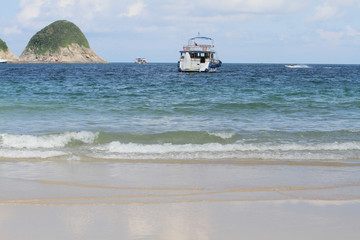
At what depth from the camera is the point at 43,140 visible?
1102 centimetres

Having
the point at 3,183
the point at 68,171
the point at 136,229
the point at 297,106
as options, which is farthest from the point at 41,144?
the point at 297,106

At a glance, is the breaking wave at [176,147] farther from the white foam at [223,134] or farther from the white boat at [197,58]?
the white boat at [197,58]

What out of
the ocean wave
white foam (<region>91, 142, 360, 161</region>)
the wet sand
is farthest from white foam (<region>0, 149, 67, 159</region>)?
the ocean wave

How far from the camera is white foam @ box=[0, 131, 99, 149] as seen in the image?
10.7 meters

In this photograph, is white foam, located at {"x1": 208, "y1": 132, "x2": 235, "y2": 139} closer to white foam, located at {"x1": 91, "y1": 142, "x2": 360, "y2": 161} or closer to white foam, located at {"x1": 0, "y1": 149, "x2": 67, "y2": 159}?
white foam, located at {"x1": 91, "y1": 142, "x2": 360, "y2": 161}

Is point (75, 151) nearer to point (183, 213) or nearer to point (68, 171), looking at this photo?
point (68, 171)

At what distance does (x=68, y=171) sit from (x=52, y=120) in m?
7.68

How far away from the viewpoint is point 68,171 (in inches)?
309

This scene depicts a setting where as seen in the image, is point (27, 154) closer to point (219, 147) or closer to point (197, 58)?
point (219, 147)

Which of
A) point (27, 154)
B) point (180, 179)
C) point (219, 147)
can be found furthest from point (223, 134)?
point (27, 154)

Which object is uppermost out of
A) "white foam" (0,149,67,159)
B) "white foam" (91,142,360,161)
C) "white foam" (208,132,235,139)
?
"white foam" (208,132,235,139)

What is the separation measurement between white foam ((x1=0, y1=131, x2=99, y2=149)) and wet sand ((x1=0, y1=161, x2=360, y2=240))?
2.32m

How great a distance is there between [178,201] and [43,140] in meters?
6.29

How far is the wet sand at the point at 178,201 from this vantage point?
476cm
